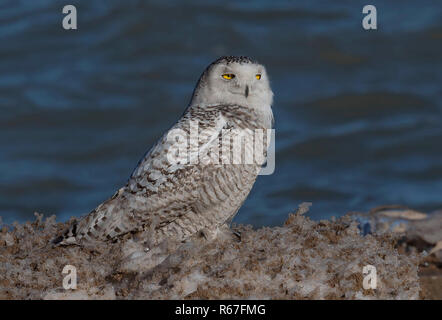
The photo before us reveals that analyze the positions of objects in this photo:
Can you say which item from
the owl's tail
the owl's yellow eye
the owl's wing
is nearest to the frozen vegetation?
the owl's tail

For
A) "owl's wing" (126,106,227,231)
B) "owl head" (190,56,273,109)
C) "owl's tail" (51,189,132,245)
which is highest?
"owl head" (190,56,273,109)

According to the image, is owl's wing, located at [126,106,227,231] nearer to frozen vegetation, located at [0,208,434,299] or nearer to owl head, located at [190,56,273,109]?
frozen vegetation, located at [0,208,434,299]

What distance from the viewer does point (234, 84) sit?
241 inches

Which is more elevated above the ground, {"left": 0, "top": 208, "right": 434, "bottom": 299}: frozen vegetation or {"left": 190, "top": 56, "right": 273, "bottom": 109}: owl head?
{"left": 190, "top": 56, "right": 273, "bottom": 109}: owl head

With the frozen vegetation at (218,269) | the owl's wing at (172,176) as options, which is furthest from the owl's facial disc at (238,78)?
the frozen vegetation at (218,269)

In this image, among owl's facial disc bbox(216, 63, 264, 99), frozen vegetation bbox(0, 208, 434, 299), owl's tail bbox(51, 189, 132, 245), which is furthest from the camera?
owl's facial disc bbox(216, 63, 264, 99)

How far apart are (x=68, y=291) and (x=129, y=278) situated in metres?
0.45

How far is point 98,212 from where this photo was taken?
Result: 19.0 feet

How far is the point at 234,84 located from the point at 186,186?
940 millimetres

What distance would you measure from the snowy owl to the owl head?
18 centimetres

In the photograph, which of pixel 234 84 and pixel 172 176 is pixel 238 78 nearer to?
pixel 234 84

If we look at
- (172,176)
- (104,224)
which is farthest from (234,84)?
(104,224)

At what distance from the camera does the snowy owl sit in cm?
573

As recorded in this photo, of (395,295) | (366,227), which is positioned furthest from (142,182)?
(366,227)
